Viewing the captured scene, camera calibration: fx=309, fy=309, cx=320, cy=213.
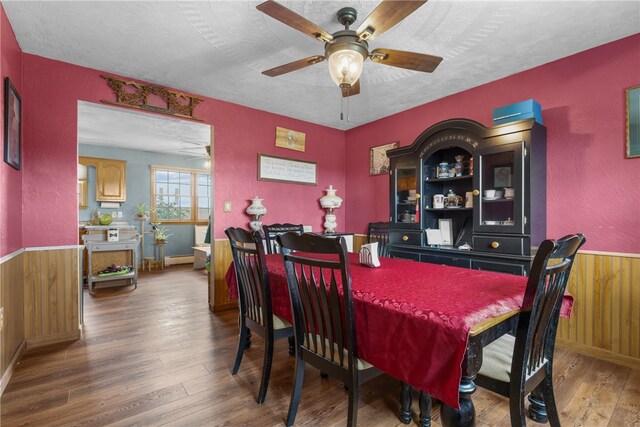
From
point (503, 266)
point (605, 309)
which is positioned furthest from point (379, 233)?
point (605, 309)

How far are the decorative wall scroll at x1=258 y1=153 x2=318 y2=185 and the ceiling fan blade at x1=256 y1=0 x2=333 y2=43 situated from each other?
7.55ft

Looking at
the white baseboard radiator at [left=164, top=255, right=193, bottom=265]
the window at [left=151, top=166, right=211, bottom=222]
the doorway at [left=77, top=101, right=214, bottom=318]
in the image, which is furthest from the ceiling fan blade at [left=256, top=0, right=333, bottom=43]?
the white baseboard radiator at [left=164, top=255, right=193, bottom=265]

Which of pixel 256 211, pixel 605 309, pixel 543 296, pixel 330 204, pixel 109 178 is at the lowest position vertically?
pixel 605 309

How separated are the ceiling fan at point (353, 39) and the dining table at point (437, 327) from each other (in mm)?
1239

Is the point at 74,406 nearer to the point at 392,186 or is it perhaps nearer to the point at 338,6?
the point at 338,6

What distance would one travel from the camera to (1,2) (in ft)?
6.33

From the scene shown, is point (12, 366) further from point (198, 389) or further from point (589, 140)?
point (589, 140)

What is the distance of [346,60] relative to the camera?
179 cm

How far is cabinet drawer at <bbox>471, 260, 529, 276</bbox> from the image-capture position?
7.82 ft

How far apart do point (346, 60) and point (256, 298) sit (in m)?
1.52

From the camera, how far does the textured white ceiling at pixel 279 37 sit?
1.97 m

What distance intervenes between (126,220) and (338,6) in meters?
5.89

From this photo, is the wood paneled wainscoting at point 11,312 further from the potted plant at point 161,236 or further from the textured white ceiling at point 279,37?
the potted plant at point 161,236

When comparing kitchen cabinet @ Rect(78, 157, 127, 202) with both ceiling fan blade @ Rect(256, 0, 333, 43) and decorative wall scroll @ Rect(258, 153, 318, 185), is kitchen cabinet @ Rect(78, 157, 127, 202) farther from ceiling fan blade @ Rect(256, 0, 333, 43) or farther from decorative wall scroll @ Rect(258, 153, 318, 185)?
ceiling fan blade @ Rect(256, 0, 333, 43)
